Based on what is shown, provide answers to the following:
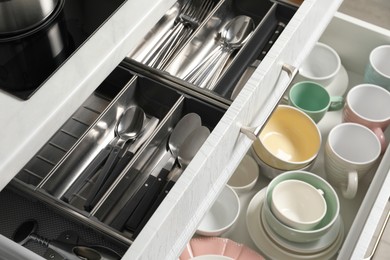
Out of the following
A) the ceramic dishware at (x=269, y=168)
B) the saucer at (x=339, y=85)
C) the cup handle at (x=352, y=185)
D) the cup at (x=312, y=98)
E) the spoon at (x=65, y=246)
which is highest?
the saucer at (x=339, y=85)

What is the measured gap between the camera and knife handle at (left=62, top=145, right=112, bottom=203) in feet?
2.93

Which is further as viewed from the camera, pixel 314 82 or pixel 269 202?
pixel 314 82

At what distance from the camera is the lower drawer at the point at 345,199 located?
0.94 meters

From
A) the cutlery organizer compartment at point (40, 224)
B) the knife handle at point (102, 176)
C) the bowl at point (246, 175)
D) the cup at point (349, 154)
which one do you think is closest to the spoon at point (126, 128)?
the knife handle at point (102, 176)

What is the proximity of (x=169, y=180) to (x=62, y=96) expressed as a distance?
0.34 m

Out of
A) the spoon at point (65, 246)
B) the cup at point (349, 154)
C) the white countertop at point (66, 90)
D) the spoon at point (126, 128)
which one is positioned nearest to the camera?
the white countertop at point (66, 90)

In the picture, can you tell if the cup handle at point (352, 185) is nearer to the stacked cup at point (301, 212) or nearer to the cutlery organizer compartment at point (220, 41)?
the stacked cup at point (301, 212)

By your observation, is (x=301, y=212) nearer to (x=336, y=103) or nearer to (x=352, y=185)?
(x=352, y=185)

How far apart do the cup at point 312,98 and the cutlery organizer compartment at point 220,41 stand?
159 mm

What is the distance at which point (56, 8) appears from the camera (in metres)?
0.71

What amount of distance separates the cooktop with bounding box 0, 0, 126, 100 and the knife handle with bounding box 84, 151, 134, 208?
27 centimetres

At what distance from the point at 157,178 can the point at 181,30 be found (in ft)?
1.08

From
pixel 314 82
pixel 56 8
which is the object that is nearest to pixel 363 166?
pixel 314 82

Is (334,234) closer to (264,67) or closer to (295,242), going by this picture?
(295,242)
